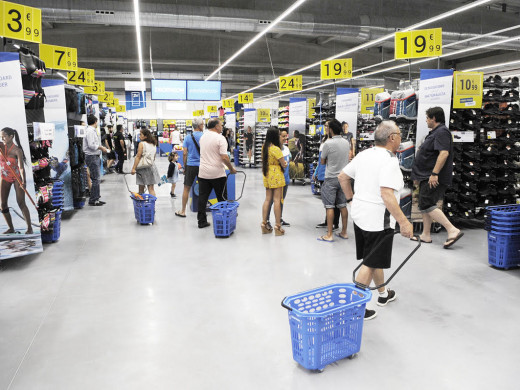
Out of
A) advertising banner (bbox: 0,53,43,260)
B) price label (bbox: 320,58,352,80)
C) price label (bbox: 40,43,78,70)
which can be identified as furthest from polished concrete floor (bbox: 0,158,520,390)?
price label (bbox: 320,58,352,80)

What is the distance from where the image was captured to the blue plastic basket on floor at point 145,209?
21.1 ft

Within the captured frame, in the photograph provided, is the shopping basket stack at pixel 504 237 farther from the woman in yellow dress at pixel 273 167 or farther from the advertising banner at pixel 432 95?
the woman in yellow dress at pixel 273 167

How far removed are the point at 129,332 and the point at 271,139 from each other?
3148mm

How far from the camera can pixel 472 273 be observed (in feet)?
14.2

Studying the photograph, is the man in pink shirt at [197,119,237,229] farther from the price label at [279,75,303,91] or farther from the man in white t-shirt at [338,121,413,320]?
the price label at [279,75,303,91]

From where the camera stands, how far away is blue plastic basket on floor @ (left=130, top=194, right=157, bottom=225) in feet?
21.1

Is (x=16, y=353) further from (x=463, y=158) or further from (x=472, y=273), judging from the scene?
(x=463, y=158)

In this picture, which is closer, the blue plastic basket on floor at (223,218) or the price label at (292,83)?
the blue plastic basket on floor at (223,218)

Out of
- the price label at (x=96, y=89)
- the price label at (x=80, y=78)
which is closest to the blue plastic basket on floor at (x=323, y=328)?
the price label at (x=80, y=78)

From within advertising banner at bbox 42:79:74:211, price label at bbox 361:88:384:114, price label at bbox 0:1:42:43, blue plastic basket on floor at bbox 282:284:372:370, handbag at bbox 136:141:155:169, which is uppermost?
price label at bbox 0:1:42:43

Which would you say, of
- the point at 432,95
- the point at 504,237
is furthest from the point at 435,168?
the point at 432,95

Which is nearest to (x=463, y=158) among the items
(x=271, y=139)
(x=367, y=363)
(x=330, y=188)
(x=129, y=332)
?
(x=330, y=188)

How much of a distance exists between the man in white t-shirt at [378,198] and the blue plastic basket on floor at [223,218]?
2.70m

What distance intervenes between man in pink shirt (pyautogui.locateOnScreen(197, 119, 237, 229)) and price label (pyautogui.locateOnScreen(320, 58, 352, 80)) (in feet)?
18.2
